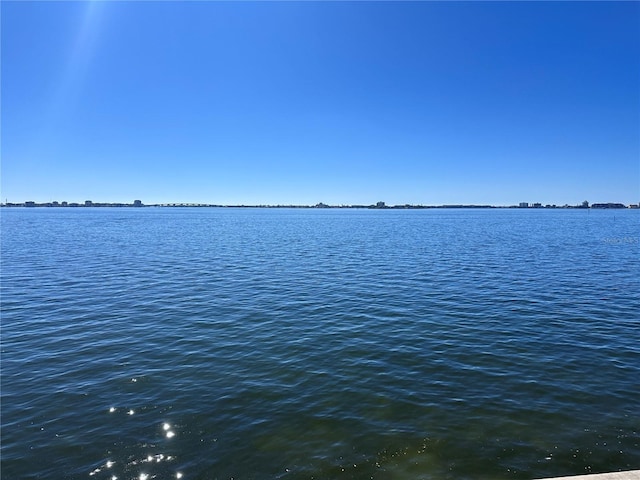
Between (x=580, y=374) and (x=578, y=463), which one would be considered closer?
(x=578, y=463)

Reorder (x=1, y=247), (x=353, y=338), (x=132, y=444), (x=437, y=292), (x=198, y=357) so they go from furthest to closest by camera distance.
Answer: (x=1, y=247) < (x=437, y=292) < (x=353, y=338) < (x=198, y=357) < (x=132, y=444)

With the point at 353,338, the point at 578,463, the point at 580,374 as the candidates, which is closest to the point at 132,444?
the point at 353,338

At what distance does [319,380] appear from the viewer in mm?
15086

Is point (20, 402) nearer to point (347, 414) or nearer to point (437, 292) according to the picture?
point (347, 414)

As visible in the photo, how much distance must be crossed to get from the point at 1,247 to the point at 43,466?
216 ft

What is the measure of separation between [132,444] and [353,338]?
11721mm

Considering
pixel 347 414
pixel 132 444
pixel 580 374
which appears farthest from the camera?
pixel 580 374

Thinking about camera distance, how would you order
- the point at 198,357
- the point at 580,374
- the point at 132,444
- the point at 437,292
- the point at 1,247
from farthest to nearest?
the point at 1,247 → the point at 437,292 → the point at 198,357 → the point at 580,374 → the point at 132,444

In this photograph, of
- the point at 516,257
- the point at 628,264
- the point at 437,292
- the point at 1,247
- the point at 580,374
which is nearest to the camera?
the point at 580,374

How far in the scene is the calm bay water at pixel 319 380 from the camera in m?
10.5

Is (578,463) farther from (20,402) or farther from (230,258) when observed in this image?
(230,258)

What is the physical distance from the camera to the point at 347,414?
41.3 feet

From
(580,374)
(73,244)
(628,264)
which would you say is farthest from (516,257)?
(73,244)

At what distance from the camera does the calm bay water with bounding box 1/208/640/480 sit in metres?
10.5
